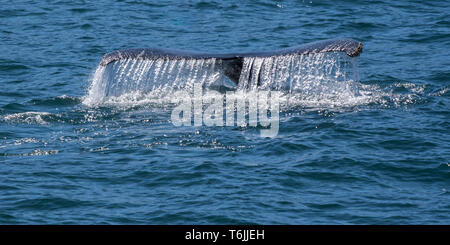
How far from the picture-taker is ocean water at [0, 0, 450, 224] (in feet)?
41.0

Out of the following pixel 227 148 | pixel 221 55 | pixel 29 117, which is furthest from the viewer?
pixel 29 117

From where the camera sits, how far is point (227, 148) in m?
15.1

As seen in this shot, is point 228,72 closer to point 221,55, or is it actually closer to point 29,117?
point 221,55

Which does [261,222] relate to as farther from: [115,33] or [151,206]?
[115,33]

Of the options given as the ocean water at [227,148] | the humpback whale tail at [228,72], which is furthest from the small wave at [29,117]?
the humpback whale tail at [228,72]

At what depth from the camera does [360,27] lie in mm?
26875

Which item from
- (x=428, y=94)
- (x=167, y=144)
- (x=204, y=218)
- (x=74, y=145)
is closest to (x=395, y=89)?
(x=428, y=94)

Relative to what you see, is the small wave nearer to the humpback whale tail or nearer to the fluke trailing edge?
the humpback whale tail

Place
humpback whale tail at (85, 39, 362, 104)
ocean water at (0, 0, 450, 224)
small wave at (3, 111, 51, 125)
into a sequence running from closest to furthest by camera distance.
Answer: ocean water at (0, 0, 450, 224) → humpback whale tail at (85, 39, 362, 104) → small wave at (3, 111, 51, 125)

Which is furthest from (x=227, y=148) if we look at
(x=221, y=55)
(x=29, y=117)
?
(x=29, y=117)

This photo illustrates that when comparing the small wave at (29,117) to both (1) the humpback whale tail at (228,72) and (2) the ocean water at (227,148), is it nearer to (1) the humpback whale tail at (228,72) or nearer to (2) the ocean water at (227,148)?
(2) the ocean water at (227,148)

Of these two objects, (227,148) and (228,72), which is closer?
(227,148)

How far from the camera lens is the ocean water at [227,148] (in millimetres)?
12508

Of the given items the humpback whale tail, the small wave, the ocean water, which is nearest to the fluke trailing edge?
the humpback whale tail
